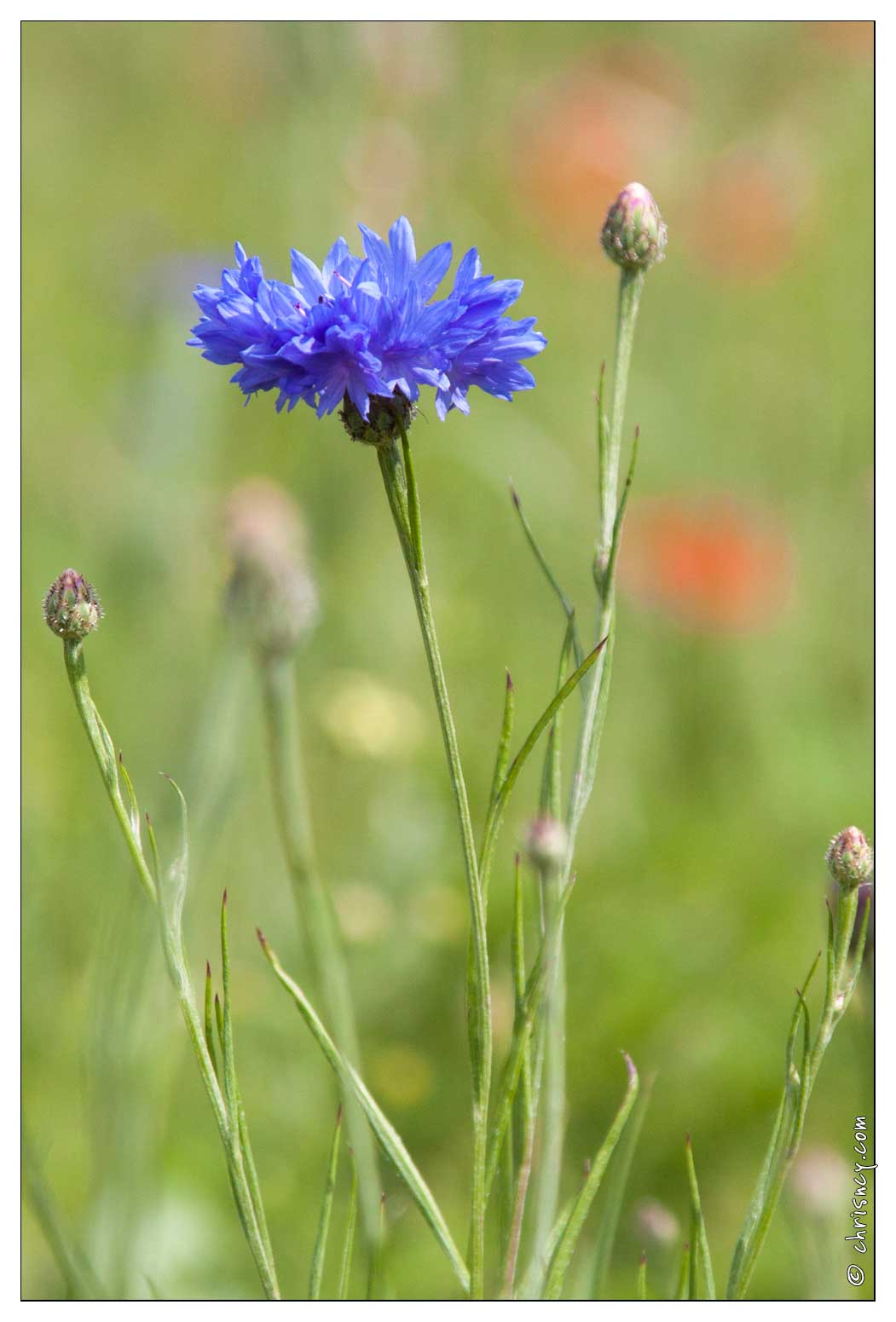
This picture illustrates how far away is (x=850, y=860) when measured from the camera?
2.54ft

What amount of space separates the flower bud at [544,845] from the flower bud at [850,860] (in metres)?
0.18

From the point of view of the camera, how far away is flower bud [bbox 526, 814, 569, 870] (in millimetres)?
756

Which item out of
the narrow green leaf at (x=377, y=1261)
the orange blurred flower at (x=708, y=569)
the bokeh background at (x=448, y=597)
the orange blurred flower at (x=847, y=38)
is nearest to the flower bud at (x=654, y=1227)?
the bokeh background at (x=448, y=597)

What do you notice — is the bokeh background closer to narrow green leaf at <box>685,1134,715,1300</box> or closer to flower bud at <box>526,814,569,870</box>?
narrow green leaf at <box>685,1134,715,1300</box>

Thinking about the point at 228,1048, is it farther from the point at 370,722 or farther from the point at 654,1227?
the point at 370,722

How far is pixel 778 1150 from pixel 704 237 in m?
2.32

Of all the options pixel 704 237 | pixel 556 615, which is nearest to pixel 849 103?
pixel 704 237

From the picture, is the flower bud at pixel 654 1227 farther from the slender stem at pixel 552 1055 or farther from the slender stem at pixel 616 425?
the slender stem at pixel 616 425

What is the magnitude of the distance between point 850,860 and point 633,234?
1.46 feet

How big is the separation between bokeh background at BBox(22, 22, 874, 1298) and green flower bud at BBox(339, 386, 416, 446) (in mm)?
526

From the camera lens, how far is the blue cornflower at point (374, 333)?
69cm

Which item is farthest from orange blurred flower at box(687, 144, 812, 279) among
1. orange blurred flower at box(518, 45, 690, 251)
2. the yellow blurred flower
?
the yellow blurred flower

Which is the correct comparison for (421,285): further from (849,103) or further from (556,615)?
(849,103)

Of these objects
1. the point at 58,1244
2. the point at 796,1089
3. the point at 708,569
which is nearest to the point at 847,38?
the point at 708,569
